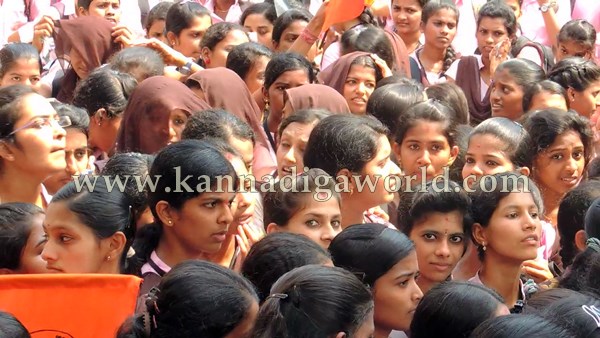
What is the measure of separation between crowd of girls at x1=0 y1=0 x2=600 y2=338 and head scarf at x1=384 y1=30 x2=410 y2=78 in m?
0.03

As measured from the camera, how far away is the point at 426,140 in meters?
4.42

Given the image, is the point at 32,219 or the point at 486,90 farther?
the point at 486,90

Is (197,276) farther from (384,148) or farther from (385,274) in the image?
(384,148)

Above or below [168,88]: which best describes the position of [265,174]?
below

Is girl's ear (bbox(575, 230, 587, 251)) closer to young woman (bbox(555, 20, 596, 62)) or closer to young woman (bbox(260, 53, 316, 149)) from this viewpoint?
young woman (bbox(260, 53, 316, 149))

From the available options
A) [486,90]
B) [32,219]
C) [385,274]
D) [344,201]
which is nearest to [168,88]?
[344,201]

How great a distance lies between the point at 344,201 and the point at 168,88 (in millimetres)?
873

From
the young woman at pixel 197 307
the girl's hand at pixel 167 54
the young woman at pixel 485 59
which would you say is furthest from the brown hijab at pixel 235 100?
the young woman at pixel 197 307

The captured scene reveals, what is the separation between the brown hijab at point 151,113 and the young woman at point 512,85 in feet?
6.00

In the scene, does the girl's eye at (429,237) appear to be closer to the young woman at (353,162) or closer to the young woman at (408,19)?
the young woman at (353,162)

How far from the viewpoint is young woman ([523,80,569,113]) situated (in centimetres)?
511

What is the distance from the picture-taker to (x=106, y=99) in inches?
175

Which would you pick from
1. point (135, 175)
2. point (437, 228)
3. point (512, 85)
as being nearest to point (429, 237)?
point (437, 228)

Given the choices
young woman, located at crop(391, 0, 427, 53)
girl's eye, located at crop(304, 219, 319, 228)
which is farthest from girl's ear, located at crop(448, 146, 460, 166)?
young woman, located at crop(391, 0, 427, 53)
